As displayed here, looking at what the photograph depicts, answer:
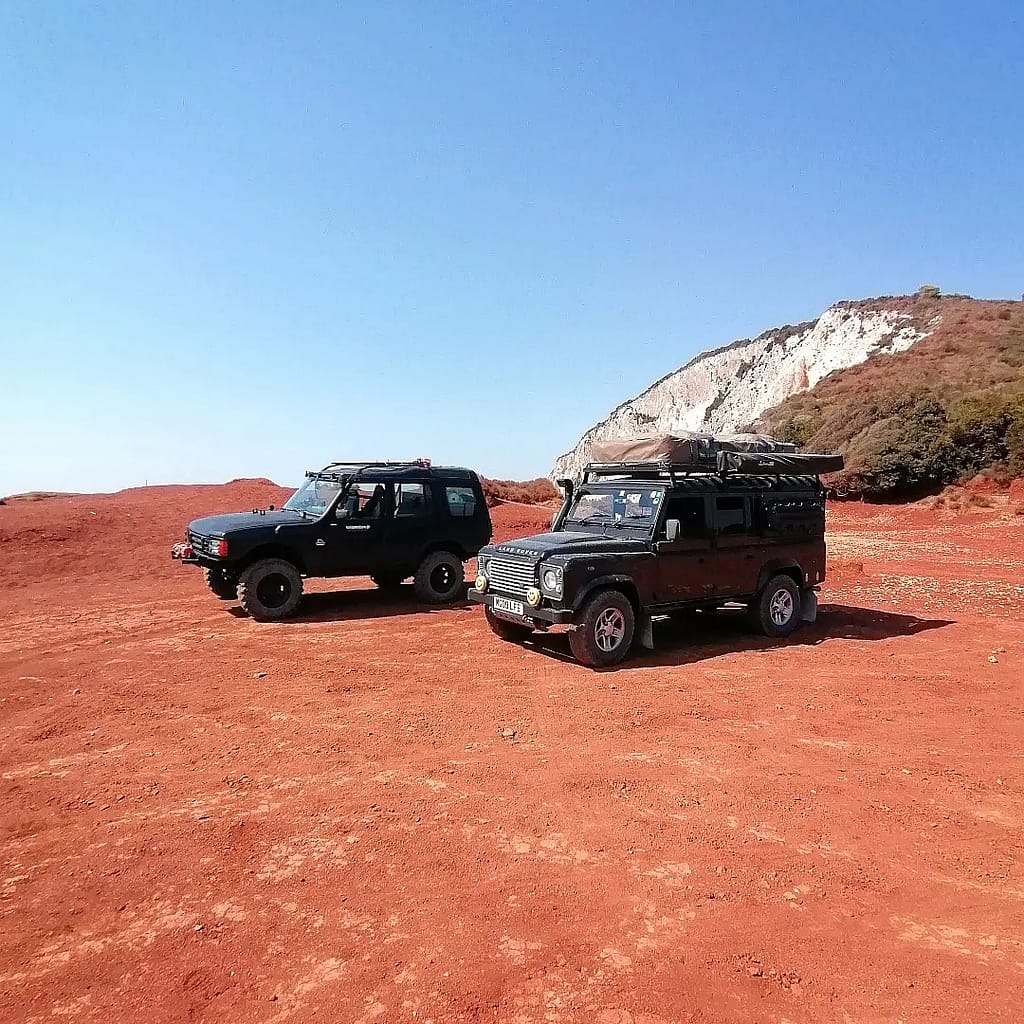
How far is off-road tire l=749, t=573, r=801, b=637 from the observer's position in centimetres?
961

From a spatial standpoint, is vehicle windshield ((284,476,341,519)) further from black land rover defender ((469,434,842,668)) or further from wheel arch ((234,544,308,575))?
black land rover defender ((469,434,842,668))

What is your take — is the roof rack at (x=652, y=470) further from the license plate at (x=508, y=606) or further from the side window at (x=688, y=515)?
the license plate at (x=508, y=606)

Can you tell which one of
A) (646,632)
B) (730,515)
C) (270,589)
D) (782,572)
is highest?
(730,515)

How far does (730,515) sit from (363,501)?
212 inches

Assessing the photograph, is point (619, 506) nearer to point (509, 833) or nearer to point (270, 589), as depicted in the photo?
point (270, 589)

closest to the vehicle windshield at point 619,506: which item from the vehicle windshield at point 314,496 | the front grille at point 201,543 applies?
the vehicle windshield at point 314,496

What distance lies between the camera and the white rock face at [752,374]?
52094 mm

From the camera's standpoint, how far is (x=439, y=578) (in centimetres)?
1228

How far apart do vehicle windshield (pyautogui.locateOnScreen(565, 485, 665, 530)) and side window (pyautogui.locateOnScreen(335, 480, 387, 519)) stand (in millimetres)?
3331

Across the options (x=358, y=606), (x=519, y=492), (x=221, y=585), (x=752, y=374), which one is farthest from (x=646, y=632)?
(x=752, y=374)

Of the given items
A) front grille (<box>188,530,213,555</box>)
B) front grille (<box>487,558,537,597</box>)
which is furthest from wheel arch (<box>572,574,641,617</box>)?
front grille (<box>188,530,213,555</box>)

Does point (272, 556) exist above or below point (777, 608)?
above

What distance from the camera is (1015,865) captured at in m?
3.98

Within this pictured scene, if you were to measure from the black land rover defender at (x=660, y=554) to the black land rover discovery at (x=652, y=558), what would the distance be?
14mm
